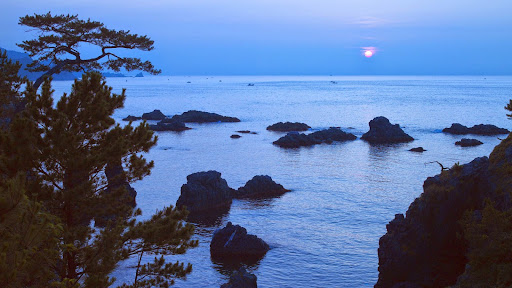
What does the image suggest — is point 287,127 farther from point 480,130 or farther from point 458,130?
point 480,130

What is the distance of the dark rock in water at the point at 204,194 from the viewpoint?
47.1 metres

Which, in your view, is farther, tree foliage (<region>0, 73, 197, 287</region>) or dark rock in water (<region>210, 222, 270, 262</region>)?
dark rock in water (<region>210, 222, 270, 262</region>)

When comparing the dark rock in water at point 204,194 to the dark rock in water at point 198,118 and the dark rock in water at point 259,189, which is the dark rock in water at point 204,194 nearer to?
the dark rock in water at point 259,189

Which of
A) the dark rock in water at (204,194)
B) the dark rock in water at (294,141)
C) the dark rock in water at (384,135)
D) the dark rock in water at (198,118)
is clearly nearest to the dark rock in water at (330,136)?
the dark rock in water at (384,135)

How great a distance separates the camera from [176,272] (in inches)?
782

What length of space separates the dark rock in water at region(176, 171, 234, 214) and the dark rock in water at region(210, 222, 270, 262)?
1090cm

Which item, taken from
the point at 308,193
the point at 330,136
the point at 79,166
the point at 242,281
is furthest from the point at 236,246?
the point at 330,136

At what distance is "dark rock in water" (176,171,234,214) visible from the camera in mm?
47125

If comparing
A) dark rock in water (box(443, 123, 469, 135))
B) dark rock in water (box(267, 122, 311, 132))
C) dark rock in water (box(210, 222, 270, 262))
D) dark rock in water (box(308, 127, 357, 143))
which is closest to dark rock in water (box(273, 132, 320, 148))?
dark rock in water (box(308, 127, 357, 143))

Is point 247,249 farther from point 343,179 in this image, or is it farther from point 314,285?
point 343,179

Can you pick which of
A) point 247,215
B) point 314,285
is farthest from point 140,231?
point 247,215

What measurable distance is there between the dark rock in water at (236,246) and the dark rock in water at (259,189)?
53.7 feet

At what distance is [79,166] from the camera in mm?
17016

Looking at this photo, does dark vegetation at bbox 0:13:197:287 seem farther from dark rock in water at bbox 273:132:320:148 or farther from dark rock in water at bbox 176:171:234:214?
dark rock in water at bbox 273:132:320:148
